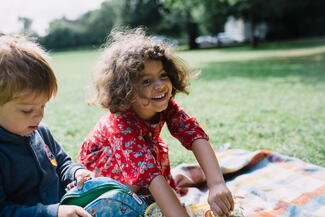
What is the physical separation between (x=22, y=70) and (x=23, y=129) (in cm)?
31

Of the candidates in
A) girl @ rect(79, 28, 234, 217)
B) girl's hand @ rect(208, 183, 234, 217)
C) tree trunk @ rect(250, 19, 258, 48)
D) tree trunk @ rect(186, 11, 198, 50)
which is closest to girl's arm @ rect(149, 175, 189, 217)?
girl @ rect(79, 28, 234, 217)

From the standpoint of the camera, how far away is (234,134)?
14.6ft

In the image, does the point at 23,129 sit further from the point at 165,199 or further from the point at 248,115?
the point at 248,115

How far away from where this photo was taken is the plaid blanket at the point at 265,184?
2557 millimetres

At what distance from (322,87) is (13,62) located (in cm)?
723

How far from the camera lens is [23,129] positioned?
1802mm

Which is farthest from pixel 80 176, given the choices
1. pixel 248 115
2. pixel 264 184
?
pixel 248 115

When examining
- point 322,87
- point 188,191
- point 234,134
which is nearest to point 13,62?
point 188,191

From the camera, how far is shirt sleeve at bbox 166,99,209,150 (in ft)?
7.93

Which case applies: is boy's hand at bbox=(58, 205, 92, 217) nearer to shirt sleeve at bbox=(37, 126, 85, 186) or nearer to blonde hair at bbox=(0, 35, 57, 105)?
shirt sleeve at bbox=(37, 126, 85, 186)

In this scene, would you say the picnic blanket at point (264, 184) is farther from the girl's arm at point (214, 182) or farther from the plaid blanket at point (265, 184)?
the girl's arm at point (214, 182)

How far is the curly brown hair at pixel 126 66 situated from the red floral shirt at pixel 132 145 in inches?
5.1

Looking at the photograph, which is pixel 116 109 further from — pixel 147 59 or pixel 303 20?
pixel 303 20

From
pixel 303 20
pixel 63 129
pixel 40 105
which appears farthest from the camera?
pixel 303 20
